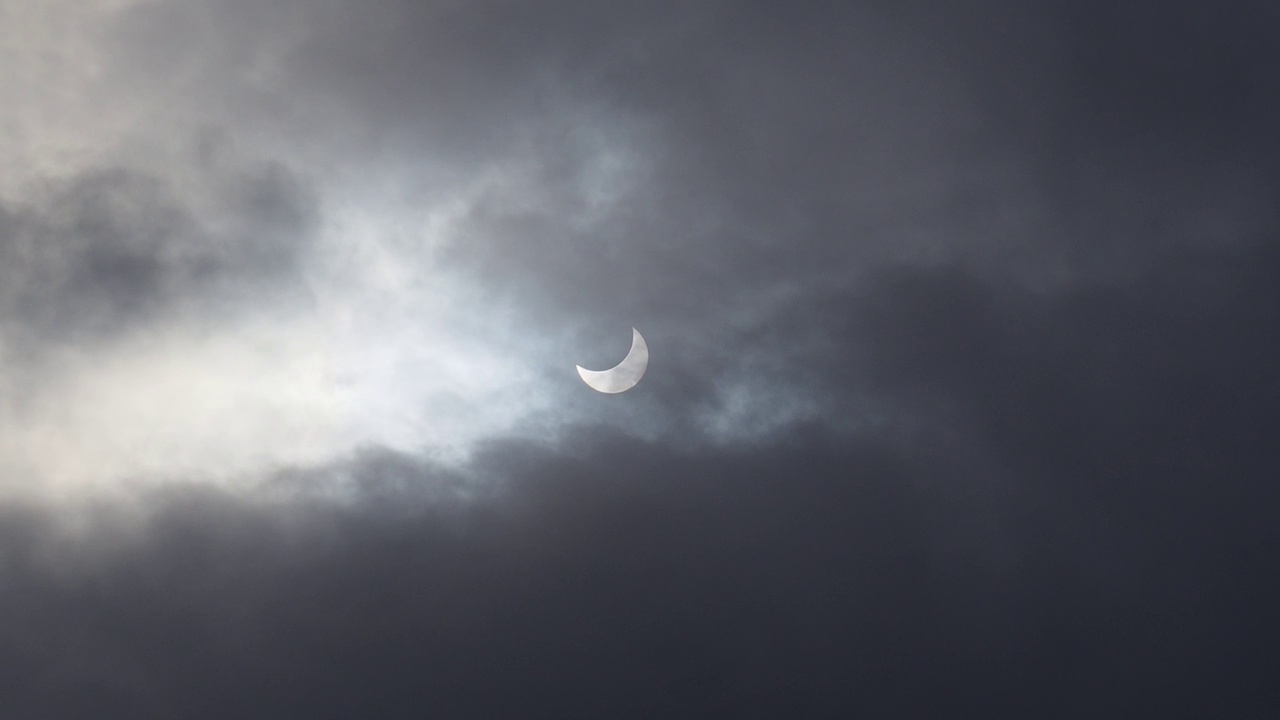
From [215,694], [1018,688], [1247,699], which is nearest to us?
[1247,699]

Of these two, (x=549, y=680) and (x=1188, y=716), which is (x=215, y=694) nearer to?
(x=549, y=680)

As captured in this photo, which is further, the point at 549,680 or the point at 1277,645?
the point at 549,680

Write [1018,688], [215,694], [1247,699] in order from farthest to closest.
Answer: [215,694] < [1018,688] < [1247,699]

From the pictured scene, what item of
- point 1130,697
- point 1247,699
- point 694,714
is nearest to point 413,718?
point 694,714

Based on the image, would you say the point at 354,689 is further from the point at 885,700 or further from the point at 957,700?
the point at 957,700

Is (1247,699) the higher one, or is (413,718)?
(413,718)

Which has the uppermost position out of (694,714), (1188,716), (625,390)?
(625,390)
